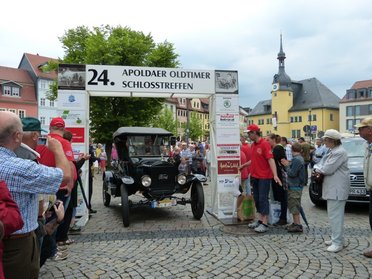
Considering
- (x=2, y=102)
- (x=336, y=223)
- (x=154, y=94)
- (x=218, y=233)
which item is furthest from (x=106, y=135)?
(x=2, y=102)

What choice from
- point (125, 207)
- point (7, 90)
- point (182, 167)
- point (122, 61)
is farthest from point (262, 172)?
point (7, 90)

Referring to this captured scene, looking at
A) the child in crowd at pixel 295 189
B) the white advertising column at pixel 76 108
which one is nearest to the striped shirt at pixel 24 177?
the child in crowd at pixel 295 189

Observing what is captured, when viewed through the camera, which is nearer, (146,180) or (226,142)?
(146,180)

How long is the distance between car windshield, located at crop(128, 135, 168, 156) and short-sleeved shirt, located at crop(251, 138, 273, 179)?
10.2 feet

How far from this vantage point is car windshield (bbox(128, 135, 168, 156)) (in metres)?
9.07

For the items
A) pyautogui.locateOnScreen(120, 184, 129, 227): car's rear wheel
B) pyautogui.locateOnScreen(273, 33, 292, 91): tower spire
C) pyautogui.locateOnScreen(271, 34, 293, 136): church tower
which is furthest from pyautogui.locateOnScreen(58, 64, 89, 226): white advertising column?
pyautogui.locateOnScreen(273, 33, 292, 91): tower spire

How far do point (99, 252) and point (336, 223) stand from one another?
3.75 m

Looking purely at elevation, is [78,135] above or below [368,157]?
above

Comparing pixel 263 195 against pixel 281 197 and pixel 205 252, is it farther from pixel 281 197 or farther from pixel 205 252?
pixel 205 252

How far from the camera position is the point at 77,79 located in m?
7.77

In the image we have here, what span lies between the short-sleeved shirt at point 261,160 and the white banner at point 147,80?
208 cm

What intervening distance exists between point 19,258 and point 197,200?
5.98 meters

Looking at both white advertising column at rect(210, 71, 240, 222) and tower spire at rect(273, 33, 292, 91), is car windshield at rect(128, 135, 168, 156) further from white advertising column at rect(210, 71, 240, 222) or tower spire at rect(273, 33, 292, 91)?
tower spire at rect(273, 33, 292, 91)

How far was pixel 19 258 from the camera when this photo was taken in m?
2.34
